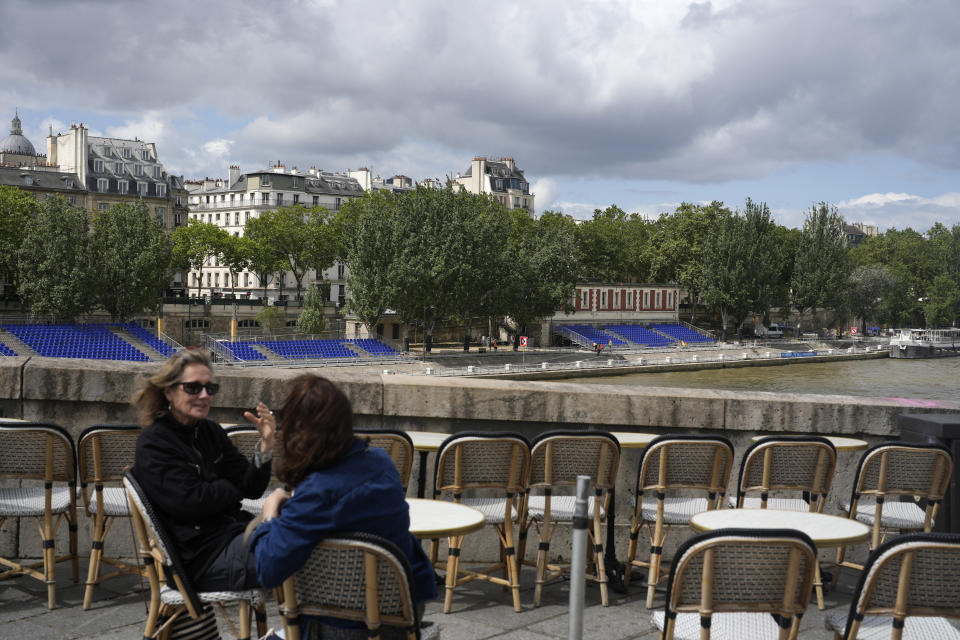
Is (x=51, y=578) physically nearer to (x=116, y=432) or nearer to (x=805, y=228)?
(x=116, y=432)

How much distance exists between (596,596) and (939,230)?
404ft

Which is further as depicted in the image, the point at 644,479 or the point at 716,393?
the point at 716,393

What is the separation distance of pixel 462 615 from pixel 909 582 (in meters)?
2.24

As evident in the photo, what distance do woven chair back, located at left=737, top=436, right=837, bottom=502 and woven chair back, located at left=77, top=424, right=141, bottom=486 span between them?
304cm

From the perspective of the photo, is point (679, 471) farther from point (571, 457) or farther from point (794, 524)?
point (794, 524)

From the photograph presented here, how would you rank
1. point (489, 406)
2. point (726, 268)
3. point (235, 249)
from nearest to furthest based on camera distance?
1. point (489, 406)
2. point (726, 268)
3. point (235, 249)

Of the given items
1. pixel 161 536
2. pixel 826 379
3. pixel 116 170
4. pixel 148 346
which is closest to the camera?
pixel 161 536

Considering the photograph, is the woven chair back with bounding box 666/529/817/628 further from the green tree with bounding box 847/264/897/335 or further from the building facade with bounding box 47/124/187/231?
the green tree with bounding box 847/264/897/335

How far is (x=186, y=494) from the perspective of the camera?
3.13 meters

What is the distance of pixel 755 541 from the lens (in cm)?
281

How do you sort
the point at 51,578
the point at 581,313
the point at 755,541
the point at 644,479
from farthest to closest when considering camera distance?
1. the point at 581,313
2. the point at 644,479
3. the point at 51,578
4. the point at 755,541

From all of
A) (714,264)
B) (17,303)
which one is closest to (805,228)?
(714,264)

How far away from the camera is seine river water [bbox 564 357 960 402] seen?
5288 centimetres

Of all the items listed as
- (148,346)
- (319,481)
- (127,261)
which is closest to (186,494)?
(319,481)
